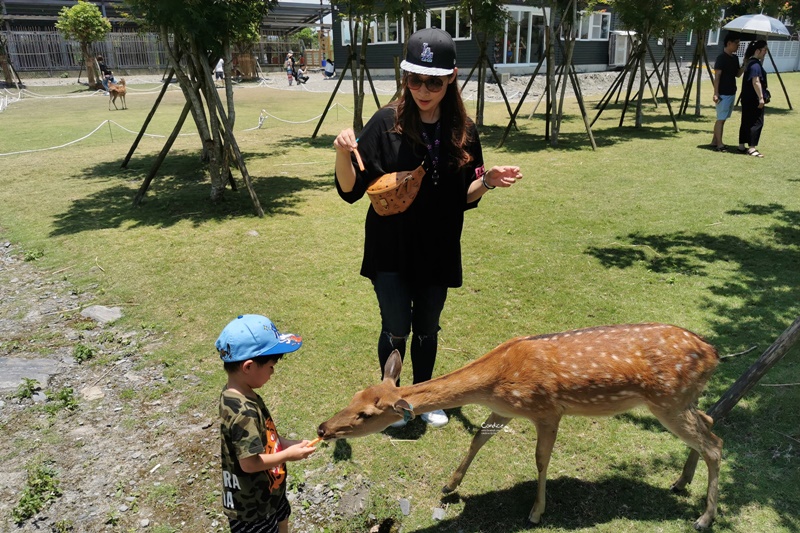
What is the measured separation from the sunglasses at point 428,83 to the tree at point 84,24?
115 feet

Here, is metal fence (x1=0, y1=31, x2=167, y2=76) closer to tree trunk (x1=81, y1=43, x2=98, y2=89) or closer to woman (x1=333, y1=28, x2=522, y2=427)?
tree trunk (x1=81, y1=43, x2=98, y2=89)

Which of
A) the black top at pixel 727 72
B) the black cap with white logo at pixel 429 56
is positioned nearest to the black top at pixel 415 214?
the black cap with white logo at pixel 429 56

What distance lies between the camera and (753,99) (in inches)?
464

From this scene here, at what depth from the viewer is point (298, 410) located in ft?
13.9

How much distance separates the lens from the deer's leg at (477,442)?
3.33 m

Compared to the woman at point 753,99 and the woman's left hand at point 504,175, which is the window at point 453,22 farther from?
the woman's left hand at point 504,175

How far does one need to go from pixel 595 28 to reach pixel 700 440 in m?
34.7

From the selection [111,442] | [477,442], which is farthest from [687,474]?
[111,442]

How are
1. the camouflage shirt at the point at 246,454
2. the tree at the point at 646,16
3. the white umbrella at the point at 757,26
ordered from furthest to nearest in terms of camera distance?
the tree at the point at 646,16, the white umbrella at the point at 757,26, the camouflage shirt at the point at 246,454

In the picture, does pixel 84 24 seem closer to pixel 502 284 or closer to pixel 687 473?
pixel 502 284

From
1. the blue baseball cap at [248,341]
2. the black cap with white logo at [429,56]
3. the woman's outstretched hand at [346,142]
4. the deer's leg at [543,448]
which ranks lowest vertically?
the deer's leg at [543,448]

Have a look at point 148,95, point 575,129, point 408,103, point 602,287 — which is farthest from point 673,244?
point 148,95

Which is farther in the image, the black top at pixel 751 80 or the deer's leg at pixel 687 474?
the black top at pixel 751 80

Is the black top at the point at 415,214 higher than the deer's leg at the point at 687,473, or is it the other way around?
the black top at the point at 415,214
